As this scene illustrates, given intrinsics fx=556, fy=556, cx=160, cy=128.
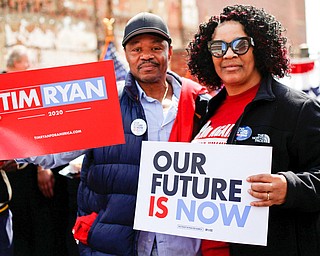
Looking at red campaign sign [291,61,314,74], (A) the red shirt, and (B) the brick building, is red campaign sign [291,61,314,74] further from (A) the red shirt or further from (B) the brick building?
(A) the red shirt

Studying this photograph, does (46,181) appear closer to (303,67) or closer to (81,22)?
(303,67)

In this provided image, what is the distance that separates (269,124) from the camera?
89.7 inches

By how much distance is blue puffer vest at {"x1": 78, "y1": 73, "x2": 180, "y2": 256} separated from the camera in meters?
2.72

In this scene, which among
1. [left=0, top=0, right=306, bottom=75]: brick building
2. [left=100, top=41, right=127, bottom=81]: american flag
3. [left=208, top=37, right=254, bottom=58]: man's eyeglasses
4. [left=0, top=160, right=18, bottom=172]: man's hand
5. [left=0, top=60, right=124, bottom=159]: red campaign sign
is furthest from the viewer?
[left=0, top=0, right=306, bottom=75]: brick building

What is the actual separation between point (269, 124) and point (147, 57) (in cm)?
90

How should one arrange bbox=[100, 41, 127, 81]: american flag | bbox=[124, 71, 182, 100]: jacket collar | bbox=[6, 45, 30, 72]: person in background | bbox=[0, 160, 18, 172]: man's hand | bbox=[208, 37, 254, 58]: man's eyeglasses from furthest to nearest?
bbox=[100, 41, 127, 81]: american flag < bbox=[6, 45, 30, 72]: person in background < bbox=[0, 160, 18, 172]: man's hand < bbox=[124, 71, 182, 100]: jacket collar < bbox=[208, 37, 254, 58]: man's eyeglasses

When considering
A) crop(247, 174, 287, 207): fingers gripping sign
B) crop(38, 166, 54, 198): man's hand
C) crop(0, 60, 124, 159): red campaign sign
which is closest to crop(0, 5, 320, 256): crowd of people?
crop(247, 174, 287, 207): fingers gripping sign

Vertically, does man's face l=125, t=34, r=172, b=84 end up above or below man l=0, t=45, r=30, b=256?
above

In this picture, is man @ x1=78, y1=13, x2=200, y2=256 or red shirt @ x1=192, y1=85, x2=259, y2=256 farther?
man @ x1=78, y1=13, x2=200, y2=256

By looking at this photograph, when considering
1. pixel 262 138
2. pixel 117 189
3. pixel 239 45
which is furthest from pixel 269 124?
pixel 117 189

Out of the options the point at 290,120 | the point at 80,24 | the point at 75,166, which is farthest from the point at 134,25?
the point at 80,24

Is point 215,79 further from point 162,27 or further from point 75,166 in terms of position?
point 75,166

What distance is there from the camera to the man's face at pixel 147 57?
2.94m

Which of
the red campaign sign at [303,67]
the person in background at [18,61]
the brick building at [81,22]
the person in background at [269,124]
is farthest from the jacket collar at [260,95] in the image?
the brick building at [81,22]
